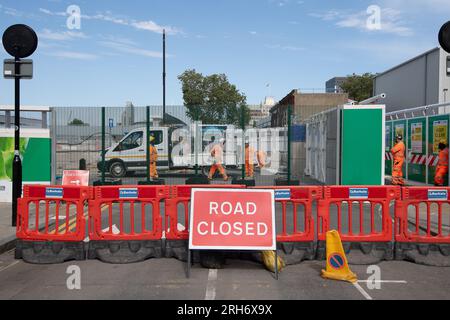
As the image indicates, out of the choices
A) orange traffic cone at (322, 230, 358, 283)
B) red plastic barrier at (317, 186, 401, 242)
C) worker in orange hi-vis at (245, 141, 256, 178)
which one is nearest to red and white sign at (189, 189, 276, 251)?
orange traffic cone at (322, 230, 358, 283)

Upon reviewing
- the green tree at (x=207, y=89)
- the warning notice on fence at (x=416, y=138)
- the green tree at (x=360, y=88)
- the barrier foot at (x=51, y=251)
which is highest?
the green tree at (x=360, y=88)

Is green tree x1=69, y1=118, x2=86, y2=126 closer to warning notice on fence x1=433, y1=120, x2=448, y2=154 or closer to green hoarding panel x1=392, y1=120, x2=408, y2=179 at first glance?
warning notice on fence x1=433, y1=120, x2=448, y2=154

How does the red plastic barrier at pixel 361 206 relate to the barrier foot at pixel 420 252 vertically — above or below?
above

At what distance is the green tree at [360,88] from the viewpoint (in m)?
65.8

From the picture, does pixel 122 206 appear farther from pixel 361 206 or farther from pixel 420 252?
pixel 420 252

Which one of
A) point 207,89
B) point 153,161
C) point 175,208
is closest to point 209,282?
point 175,208

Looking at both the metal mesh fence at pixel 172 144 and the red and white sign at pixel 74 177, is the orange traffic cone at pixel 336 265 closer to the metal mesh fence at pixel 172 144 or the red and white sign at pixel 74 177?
the red and white sign at pixel 74 177

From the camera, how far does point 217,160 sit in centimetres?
1697

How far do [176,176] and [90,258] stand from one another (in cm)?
994

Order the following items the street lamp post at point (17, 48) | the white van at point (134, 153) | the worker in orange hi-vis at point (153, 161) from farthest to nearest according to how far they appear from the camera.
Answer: the white van at point (134, 153) → the worker in orange hi-vis at point (153, 161) → the street lamp post at point (17, 48)

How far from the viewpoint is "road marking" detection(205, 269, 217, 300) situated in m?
5.63

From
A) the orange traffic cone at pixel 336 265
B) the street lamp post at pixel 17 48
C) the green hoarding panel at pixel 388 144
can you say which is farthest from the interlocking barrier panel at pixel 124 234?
the green hoarding panel at pixel 388 144

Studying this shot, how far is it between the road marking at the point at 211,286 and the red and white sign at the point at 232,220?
365 mm
